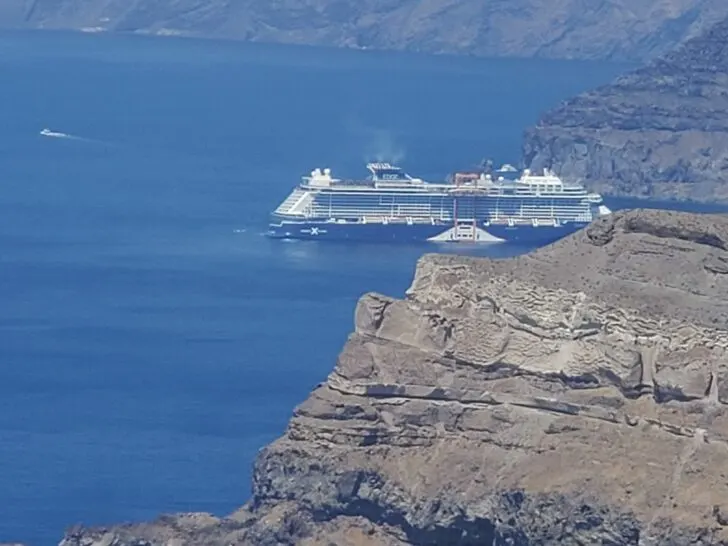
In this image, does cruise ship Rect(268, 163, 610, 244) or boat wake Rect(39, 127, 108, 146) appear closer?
cruise ship Rect(268, 163, 610, 244)

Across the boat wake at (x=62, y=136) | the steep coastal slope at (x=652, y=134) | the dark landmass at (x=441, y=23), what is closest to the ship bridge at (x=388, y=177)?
the steep coastal slope at (x=652, y=134)

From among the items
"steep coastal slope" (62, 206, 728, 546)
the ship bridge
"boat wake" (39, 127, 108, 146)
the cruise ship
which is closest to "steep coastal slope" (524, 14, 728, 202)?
the cruise ship

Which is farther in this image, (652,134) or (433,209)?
(652,134)

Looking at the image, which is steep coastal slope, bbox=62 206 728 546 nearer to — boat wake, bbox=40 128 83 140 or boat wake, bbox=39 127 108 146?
boat wake, bbox=39 127 108 146

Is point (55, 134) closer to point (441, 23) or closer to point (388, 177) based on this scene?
point (388, 177)

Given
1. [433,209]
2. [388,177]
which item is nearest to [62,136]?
[388,177]

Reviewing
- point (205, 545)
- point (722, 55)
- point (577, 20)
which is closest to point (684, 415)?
point (205, 545)
